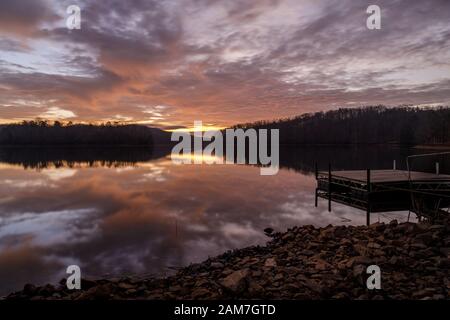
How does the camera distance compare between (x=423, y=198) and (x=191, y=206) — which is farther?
(x=191, y=206)

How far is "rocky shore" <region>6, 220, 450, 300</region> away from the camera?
22.2ft

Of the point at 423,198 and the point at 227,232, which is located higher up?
the point at 423,198

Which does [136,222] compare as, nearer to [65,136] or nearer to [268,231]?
[268,231]

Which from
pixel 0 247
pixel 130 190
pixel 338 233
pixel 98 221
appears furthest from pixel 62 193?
pixel 338 233

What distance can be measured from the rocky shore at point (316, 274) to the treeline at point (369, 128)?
95.8 meters

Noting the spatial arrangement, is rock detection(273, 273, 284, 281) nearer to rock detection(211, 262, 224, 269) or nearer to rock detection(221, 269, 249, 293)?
rock detection(221, 269, 249, 293)

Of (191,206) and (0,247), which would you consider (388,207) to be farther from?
(0,247)

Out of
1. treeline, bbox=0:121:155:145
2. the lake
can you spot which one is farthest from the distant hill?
the lake

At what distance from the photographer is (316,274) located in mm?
7906

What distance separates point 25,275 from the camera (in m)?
10.6

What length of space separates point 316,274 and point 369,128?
15829 cm

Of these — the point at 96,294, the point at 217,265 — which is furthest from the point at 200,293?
the point at 217,265
